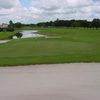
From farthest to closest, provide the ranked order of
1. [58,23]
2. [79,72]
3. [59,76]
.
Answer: [58,23]
[79,72]
[59,76]

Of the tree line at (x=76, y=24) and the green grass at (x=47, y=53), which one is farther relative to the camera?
the tree line at (x=76, y=24)

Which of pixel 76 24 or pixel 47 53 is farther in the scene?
pixel 76 24

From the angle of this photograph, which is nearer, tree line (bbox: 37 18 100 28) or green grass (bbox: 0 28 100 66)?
green grass (bbox: 0 28 100 66)

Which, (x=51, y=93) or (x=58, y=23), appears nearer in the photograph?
(x=51, y=93)

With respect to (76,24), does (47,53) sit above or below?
above

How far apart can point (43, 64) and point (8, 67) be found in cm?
170

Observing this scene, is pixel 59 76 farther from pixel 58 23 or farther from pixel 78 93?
pixel 58 23

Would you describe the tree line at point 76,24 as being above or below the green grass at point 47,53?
below

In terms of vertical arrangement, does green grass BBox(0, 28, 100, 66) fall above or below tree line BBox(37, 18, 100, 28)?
above

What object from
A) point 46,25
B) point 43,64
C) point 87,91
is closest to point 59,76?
point 87,91

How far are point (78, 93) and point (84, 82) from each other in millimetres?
1458

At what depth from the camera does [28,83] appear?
9344 millimetres

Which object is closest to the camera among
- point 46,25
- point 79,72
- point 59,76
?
point 59,76

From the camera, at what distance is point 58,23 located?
6339 inches
